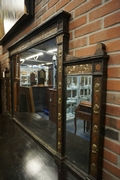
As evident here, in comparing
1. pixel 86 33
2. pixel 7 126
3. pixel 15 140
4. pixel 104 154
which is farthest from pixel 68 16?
pixel 7 126

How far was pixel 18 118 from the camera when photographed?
212cm

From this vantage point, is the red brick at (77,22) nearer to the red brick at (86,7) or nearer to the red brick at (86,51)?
the red brick at (86,7)

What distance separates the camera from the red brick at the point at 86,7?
2.38 ft

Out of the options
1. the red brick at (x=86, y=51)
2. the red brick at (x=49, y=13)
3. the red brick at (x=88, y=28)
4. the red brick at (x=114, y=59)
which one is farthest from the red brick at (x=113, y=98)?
the red brick at (x=49, y=13)

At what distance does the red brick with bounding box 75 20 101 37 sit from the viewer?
727mm

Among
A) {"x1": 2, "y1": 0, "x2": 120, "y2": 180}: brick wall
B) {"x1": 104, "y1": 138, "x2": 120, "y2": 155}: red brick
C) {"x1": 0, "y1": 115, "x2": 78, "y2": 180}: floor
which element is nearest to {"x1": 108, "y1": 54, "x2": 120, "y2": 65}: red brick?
{"x1": 2, "y1": 0, "x2": 120, "y2": 180}: brick wall

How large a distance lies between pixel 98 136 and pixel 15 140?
104 cm

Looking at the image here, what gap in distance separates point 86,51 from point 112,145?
23.3 inches

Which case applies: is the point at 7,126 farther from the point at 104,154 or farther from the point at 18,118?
the point at 104,154

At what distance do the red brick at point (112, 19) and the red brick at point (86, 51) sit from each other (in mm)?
142

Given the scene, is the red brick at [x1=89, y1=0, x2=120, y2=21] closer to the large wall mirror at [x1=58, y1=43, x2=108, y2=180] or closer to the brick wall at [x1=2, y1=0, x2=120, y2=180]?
the brick wall at [x1=2, y1=0, x2=120, y2=180]

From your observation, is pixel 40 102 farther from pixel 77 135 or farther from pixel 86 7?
pixel 86 7

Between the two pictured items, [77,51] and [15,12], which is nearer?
[77,51]

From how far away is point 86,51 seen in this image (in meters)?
0.81
